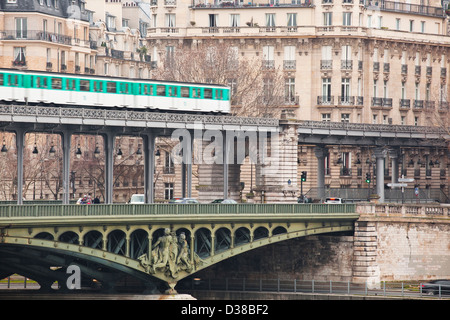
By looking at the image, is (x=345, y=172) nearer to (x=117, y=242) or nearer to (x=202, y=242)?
(x=202, y=242)

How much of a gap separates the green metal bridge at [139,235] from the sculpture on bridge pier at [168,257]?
65 mm

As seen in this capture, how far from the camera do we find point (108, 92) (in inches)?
4909

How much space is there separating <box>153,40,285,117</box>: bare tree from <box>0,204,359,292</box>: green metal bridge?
41586 mm

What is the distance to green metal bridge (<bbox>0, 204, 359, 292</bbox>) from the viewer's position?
98125mm

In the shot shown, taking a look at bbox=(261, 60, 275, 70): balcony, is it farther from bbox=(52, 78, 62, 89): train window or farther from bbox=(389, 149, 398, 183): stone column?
bbox=(52, 78, 62, 89): train window

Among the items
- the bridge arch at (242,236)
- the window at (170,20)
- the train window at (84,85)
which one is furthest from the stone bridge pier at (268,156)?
the window at (170,20)

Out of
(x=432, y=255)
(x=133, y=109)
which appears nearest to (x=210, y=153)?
(x=133, y=109)

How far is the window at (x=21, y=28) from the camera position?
162750mm

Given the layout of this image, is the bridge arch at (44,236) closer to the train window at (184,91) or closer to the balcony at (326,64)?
the train window at (184,91)

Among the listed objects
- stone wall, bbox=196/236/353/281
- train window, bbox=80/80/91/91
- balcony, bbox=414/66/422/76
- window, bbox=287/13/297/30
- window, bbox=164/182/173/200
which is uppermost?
window, bbox=287/13/297/30

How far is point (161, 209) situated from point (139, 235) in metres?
2.44

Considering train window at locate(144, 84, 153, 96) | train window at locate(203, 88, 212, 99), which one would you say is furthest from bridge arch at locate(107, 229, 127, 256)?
train window at locate(203, 88, 212, 99)

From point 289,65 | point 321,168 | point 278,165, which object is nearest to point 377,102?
point 289,65
